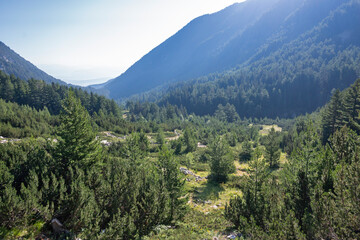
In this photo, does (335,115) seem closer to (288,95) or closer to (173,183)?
(173,183)

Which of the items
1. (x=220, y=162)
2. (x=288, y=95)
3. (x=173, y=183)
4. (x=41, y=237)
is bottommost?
(x=288, y=95)

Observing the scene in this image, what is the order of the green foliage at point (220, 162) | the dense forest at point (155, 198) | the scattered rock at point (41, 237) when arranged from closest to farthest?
the dense forest at point (155, 198) < the scattered rock at point (41, 237) < the green foliage at point (220, 162)

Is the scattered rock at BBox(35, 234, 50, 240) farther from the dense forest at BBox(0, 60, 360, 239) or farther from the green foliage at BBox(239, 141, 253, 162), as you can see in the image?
the green foliage at BBox(239, 141, 253, 162)

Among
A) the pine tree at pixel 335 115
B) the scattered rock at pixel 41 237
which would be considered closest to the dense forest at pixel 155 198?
the scattered rock at pixel 41 237

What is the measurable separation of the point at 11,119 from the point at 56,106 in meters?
50.1

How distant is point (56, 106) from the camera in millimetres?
89812

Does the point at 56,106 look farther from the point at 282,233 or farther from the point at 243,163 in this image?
the point at 282,233

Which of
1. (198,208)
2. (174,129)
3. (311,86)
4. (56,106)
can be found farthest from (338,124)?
(311,86)

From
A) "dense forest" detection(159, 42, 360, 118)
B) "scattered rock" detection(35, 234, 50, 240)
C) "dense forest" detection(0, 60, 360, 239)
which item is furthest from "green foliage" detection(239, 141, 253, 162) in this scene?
"dense forest" detection(159, 42, 360, 118)

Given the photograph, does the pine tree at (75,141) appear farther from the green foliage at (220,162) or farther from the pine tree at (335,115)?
the pine tree at (335,115)

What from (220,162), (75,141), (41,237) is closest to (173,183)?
(41,237)

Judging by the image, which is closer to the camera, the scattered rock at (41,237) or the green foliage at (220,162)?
the scattered rock at (41,237)

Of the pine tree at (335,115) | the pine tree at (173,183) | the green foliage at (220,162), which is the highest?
the pine tree at (173,183)

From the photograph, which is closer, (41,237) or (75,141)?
(41,237)
